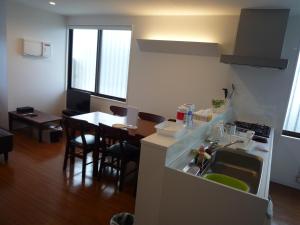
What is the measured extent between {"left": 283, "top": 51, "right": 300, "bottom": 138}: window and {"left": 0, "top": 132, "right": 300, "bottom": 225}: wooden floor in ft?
2.75

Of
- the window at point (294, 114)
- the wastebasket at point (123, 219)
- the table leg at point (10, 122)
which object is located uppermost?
the window at point (294, 114)

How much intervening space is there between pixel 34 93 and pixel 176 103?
3084mm

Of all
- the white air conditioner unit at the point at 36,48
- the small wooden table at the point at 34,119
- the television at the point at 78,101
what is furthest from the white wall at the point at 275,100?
the white air conditioner unit at the point at 36,48

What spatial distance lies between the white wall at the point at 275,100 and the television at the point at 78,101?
115 inches

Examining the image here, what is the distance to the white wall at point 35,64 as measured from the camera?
14.3ft

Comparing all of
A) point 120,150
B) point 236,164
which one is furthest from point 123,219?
point 236,164

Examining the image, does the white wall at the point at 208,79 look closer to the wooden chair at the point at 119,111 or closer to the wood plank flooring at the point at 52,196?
the wooden chair at the point at 119,111

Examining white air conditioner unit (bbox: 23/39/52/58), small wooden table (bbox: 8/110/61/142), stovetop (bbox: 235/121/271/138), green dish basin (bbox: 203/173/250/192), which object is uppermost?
white air conditioner unit (bbox: 23/39/52/58)

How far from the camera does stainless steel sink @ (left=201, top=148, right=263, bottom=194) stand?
202cm

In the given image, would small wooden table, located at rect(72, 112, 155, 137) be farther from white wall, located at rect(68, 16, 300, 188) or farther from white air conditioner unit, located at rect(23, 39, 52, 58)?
white air conditioner unit, located at rect(23, 39, 52, 58)

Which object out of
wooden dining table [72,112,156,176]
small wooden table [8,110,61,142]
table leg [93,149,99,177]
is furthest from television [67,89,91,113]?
table leg [93,149,99,177]

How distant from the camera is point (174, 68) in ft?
13.0

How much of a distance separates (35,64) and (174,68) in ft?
9.70

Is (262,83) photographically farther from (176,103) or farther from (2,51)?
(2,51)
